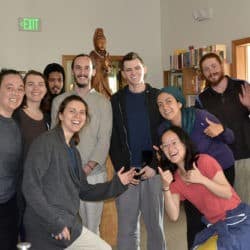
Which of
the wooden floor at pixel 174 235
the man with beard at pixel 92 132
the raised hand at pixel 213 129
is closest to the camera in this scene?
the raised hand at pixel 213 129

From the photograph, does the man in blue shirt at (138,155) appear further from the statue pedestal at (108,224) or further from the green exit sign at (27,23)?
the green exit sign at (27,23)

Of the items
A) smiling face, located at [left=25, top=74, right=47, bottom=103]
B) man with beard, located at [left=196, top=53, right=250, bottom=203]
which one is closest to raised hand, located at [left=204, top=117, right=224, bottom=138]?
man with beard, located at [left=196, top=53, right=250, bottom=203]

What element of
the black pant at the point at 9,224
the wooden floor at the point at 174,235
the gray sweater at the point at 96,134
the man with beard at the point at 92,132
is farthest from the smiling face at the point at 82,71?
the wooden floor at the point at 174,235

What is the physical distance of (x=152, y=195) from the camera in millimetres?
2930

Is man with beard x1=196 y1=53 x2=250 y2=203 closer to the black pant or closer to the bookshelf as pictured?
the black pant

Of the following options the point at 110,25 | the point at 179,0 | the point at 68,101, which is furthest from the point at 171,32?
the point at 68,101

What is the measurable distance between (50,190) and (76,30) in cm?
504

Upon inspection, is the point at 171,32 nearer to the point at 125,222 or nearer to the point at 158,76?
the point at 158,76

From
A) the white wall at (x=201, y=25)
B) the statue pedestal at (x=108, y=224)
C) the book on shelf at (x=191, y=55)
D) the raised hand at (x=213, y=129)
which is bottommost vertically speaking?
the statue pedestal at (x=108, y=224)

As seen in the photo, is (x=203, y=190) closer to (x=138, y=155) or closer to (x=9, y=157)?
(x=138, y=155)

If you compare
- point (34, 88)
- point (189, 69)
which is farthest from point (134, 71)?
point (189, 69)

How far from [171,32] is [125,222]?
490cm

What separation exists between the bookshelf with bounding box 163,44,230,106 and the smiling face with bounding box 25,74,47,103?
3549 mm

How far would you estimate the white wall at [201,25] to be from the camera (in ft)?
18.7
